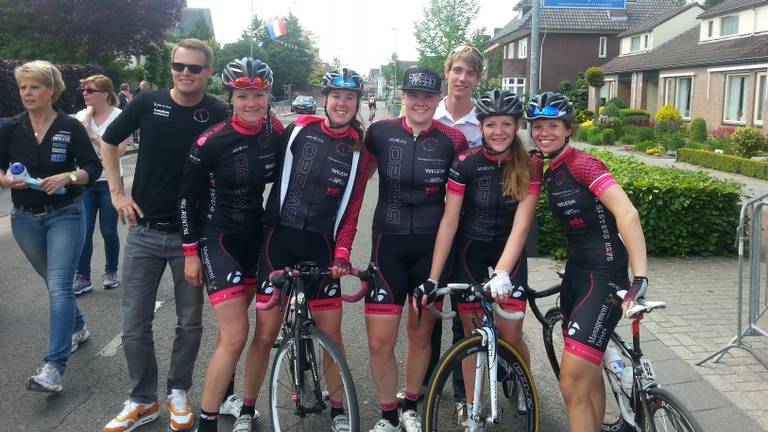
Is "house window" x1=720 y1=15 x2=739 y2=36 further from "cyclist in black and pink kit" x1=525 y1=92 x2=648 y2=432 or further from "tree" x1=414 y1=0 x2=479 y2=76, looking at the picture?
"cyclist in black and pink kit" x1=525 y1=92 x2=648 y2=432

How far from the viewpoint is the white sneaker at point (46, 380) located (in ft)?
15.0

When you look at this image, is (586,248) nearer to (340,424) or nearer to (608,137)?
(340,424)

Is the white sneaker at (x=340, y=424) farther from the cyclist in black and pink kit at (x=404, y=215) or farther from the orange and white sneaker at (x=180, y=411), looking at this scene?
the orange and white sneaker at (x=180, y=411)

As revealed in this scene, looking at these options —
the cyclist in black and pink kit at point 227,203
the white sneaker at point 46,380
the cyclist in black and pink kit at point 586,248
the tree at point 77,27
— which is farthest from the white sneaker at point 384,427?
the tree at point 77,27

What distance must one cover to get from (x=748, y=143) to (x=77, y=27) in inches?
1068

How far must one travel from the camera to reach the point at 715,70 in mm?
32094

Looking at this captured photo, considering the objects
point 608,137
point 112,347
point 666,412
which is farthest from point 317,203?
point 608,137

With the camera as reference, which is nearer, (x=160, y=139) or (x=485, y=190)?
(x=485, y=190)

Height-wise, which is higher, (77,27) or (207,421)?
(77,27)

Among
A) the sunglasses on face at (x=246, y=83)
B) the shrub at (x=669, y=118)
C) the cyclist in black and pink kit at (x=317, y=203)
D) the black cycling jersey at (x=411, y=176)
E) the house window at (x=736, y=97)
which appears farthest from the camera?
the shrub at (x=669, y=118)

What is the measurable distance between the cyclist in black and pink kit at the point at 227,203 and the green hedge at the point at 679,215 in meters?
5.58

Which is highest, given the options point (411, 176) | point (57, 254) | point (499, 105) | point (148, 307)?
point (499, 105)

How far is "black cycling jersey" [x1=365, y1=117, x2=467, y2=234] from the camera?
4.18m

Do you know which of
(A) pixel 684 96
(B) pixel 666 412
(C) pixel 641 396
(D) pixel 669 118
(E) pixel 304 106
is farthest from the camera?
(E) pixel 304 106
